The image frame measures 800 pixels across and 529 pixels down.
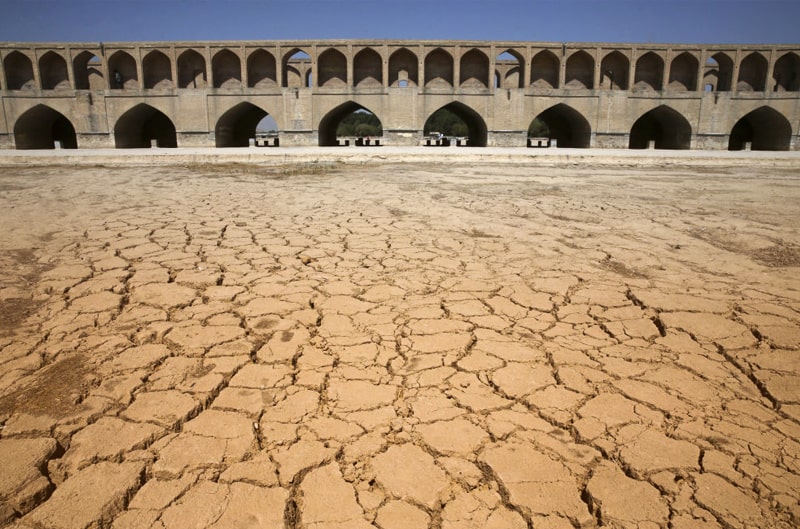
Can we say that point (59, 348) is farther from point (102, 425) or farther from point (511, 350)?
point (511, 350)

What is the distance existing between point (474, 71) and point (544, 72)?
3.24 meters

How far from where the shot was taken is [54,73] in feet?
71.9

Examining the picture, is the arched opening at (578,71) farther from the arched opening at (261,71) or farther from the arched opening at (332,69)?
the arched opening at (261,71)

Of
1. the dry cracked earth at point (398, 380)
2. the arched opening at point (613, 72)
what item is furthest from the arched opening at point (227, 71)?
the dry cracked earth at point (398, 380)

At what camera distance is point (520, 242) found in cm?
390

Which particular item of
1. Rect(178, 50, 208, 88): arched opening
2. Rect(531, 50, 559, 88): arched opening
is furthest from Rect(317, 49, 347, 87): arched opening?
Rect(531, 50, 559, 88): arched opening

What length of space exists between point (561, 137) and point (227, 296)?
26.0 metres

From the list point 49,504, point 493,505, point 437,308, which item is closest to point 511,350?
point 437,308

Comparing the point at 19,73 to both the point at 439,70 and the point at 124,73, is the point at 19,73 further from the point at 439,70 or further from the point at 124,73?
the point at 439,70

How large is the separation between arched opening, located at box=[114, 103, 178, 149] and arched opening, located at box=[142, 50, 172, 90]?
3.61ft

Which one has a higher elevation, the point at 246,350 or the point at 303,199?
the point at 303,199

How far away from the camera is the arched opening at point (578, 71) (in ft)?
72.9

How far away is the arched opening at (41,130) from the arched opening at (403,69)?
1546 centimetres

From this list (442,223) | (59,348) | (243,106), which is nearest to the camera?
(59,348)
